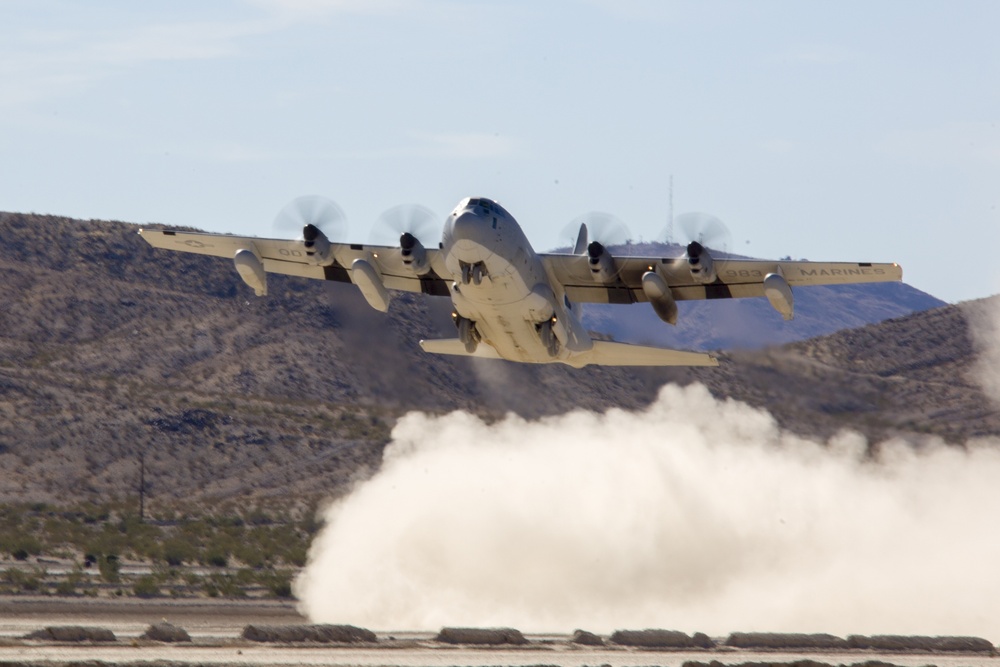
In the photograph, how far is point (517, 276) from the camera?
37.4m

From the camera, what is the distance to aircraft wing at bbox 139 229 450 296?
137ft

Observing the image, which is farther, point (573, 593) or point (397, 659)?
point (573, 593)

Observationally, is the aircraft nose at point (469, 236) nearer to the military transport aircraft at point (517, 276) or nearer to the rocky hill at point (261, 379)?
the military transport aircraft at point (517, 276)

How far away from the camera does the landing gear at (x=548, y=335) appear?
129 feet

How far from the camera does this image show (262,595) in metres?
52.5

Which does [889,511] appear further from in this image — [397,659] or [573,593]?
[397,659]

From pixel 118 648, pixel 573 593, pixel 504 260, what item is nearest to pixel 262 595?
pixel 573 593

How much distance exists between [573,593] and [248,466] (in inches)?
1347

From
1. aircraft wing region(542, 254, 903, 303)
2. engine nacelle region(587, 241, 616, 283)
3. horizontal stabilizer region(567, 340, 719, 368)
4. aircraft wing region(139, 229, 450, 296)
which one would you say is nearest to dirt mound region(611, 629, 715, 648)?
horizontal stabilizer region(567, 340, 719, 368)

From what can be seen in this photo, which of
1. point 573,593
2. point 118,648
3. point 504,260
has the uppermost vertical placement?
point 504,260

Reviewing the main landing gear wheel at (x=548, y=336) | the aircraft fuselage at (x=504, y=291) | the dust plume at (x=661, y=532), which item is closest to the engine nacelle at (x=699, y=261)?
the aircraft fuselage at (x=504, y=291)

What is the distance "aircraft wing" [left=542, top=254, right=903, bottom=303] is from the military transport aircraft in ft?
0.12

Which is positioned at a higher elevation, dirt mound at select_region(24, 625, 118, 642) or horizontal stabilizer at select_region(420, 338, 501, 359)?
horizontal stabilizer at select_region(420, 338, 501, 359)

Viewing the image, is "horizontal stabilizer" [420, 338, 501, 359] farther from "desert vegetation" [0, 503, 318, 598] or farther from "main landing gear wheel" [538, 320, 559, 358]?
"desert vegetation" [0, 503, 318, 598]
